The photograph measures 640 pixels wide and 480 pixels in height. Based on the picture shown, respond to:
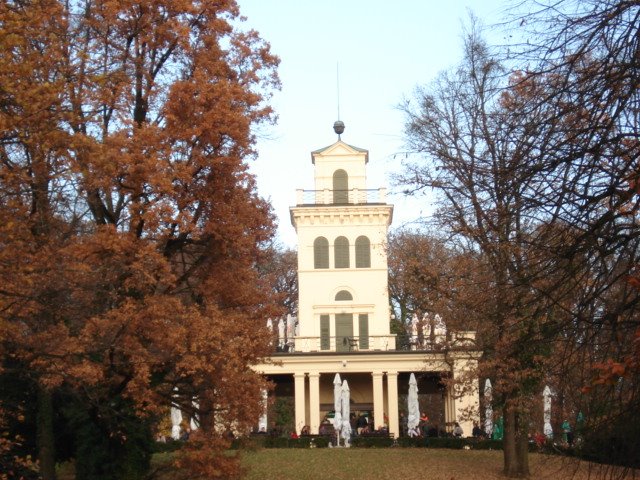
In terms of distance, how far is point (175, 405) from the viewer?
64.7 ft

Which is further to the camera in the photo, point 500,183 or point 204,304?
point 204,304

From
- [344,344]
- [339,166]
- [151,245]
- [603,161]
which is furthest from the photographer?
[339,166]

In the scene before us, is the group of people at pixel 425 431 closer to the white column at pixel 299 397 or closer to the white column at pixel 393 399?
the white column at pixel 393 399

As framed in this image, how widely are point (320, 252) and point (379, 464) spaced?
70.5ft

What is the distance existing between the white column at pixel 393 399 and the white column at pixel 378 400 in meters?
0.46

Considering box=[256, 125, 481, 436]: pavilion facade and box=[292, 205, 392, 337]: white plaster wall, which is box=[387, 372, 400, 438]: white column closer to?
box=[256, 125, 481, 436]: pavilion facade

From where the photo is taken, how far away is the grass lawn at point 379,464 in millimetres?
26031

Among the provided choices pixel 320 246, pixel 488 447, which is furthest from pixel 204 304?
pixel 320 246

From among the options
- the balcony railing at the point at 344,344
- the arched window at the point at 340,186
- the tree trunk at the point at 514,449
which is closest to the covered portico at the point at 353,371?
the balcony railing at the point at 344,344

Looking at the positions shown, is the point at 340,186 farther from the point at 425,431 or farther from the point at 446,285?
the point at 446,285

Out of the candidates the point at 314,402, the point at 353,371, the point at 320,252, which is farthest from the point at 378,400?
the point at 320,252

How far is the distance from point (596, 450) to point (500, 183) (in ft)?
8.69

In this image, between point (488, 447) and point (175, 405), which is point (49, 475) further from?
point (488, 447)

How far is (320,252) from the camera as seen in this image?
162ft
